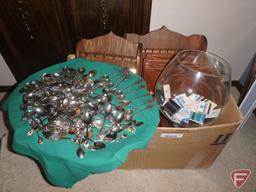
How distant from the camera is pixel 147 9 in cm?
120

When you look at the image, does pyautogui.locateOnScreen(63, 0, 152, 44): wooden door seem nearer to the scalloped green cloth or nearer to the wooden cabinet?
the wooden cabinet

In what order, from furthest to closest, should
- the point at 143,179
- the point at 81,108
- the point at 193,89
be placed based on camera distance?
1. the point at 143,179
2. the point at 193,89
3. the point at 81,108

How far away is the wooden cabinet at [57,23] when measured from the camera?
120 cm

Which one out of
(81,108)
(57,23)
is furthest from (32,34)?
(81,108)

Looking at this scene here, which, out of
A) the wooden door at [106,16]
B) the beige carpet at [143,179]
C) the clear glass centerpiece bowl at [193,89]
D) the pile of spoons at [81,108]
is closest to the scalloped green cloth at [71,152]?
the pile of spoons at [81,108]

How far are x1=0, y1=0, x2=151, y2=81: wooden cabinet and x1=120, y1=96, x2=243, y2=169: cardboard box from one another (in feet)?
2.70

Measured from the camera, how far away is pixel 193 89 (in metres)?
1.05

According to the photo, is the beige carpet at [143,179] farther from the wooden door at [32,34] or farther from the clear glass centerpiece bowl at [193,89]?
the wooden door at [32,34]

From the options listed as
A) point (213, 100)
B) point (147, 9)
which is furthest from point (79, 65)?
point (213, 100)

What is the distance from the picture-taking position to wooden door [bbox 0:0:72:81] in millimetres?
1206

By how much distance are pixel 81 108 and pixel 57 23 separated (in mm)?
831

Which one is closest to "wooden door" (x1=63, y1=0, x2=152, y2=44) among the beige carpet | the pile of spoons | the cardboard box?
the pile of spoons

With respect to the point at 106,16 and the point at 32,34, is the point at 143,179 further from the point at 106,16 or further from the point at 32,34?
the point at 32,34

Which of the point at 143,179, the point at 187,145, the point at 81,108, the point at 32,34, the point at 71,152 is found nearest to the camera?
the point at 71,152
